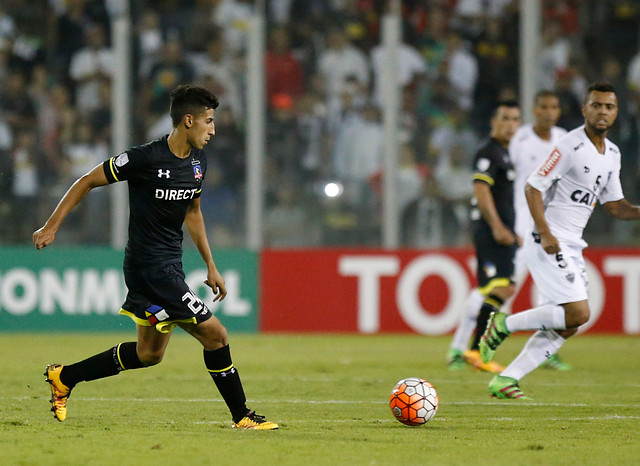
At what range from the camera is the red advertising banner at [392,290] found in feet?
41.8

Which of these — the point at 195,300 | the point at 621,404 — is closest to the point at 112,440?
the point at 195,300

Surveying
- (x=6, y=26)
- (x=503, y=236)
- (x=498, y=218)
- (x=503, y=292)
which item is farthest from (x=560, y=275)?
(x=6, y=26)

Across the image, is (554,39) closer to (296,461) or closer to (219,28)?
(219,28)

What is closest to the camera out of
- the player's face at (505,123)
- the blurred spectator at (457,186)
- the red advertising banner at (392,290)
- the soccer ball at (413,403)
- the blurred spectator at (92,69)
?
the soccer ball at (413,403)

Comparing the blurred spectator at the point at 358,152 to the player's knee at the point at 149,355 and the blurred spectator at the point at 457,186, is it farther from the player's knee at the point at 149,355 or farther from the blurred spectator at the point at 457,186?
the player's knee at the point at 149,355

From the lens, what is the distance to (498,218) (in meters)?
9.31

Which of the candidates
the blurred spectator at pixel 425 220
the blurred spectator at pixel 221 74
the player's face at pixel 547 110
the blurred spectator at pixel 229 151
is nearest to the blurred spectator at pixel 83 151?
the blurred spectator at pixel 229 151

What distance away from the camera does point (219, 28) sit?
13.7 metres

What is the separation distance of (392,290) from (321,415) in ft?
21.1

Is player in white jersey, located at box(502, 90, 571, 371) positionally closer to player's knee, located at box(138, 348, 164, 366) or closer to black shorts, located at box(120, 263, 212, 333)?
player's knee, located at box(138, 348, 164, 366)

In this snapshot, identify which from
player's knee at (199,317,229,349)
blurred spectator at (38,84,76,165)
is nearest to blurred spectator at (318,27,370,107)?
blurred spectator at (38,84,76,165)

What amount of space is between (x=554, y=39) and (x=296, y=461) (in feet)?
30.9

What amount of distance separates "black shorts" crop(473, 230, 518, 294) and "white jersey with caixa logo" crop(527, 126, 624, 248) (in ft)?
6.81

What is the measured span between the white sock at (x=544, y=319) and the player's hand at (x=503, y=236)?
1.85 metres
